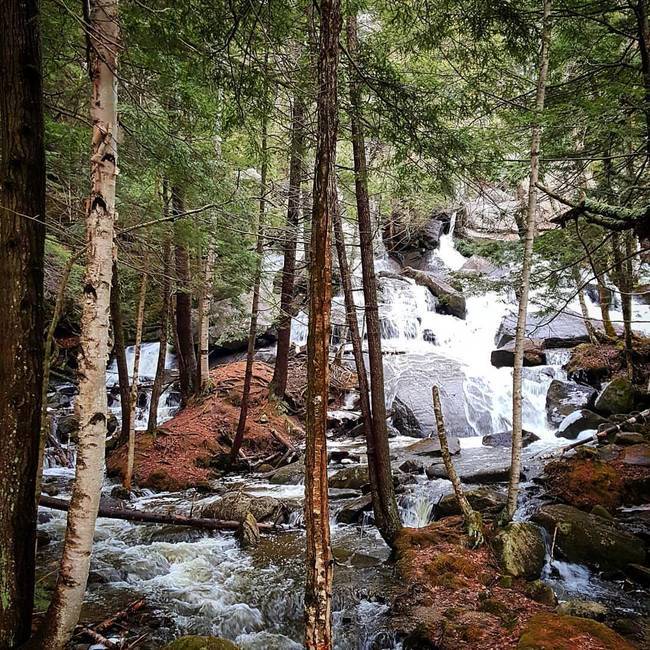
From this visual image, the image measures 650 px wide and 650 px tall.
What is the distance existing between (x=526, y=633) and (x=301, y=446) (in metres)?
9.44

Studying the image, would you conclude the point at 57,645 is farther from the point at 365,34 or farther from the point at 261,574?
the point at 365,34

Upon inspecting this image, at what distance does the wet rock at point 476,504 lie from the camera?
7578 mm

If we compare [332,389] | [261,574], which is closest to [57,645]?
[261,574]

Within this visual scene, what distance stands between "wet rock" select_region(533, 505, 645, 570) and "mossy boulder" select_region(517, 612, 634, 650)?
2133 millimetres

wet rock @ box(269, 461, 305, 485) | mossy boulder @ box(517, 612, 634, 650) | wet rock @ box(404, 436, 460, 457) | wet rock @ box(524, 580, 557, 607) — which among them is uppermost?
wet rock @ box(404, 436, 460, 457)

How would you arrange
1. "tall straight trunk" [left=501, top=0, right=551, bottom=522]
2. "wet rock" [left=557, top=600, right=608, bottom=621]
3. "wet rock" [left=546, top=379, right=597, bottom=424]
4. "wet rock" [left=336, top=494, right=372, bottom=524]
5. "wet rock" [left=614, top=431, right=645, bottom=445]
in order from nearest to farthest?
"wet rock" [left=557, top=600, right=608, bottom=621]
"tall straight trunk" [left=501, top=0, right=551, bottom=522]
"wet rock" [left=336, top=494, right=372, bottom=524]
"wet rock" [left=614, top=431, right=645, bottom=445]
"wet rock" [left=546, top=379, right=597, bottom=424]

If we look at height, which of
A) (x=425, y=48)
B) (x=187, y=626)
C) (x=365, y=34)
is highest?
(x=365, y=34)

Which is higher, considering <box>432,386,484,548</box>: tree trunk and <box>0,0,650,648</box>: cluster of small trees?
<box>0,0,650,648</box>: cluster of small trees

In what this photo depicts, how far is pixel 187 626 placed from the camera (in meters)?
5.26

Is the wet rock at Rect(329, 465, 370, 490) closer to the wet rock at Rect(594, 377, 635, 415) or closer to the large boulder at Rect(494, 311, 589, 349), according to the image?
the wet rock at Rect(594, 377, 635, 415)

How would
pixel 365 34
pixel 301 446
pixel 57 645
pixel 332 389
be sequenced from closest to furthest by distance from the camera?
pixel 57 645 < pixel 365 34 < pixel 301 446 < pixel 332 389

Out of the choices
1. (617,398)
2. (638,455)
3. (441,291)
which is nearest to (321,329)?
(638,455)

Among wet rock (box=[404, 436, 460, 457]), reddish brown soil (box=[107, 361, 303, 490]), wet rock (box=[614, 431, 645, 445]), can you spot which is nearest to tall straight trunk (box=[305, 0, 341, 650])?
reddish brown soil (box=[107, 361, 303, 490])

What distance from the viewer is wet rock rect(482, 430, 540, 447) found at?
12.6 meters
